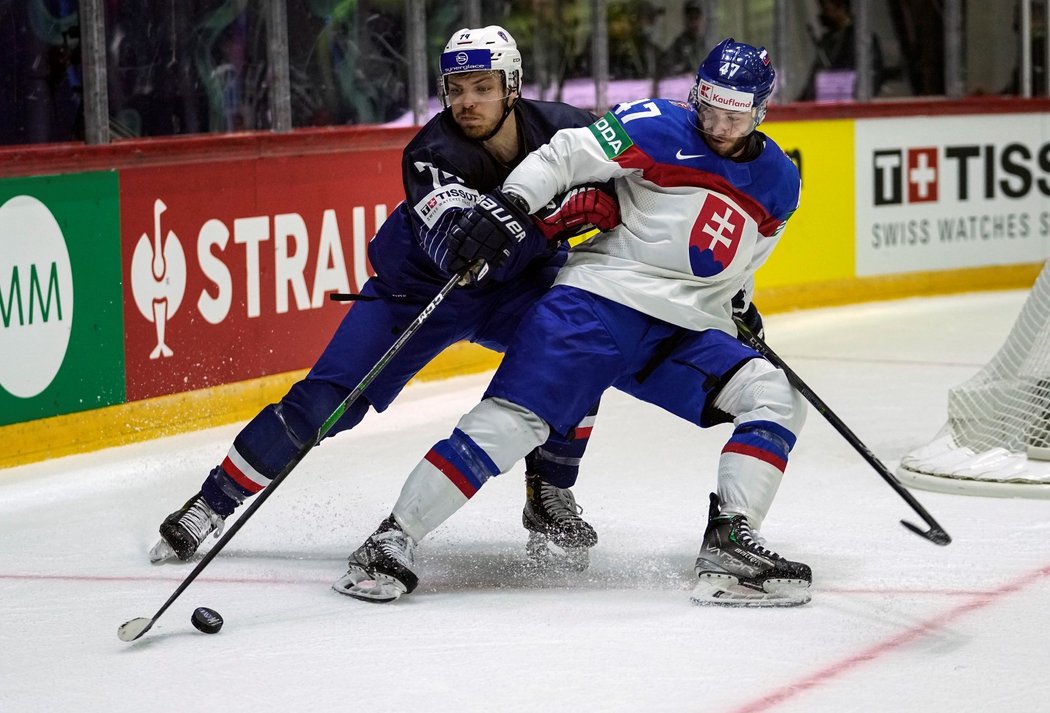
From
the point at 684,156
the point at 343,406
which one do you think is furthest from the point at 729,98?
the point at 343,406

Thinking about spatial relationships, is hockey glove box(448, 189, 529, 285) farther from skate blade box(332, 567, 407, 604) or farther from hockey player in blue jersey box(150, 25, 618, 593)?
skate blade box(332, 567, 407, 604)

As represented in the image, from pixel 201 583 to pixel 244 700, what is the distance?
2.74 feet

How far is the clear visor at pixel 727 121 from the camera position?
340 centimetres

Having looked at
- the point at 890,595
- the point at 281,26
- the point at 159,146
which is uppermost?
the point at 281,26

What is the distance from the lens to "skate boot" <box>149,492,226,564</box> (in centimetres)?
376

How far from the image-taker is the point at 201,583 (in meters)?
3.59

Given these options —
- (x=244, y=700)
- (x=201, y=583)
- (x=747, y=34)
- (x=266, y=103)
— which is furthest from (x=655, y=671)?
(x=747, y=34)

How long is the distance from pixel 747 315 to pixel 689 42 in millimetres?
4654

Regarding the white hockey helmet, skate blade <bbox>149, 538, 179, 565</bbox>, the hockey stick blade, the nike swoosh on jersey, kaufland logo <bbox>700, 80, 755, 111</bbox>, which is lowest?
skate blade <bbox>149, 538, 179, 565</bbox>

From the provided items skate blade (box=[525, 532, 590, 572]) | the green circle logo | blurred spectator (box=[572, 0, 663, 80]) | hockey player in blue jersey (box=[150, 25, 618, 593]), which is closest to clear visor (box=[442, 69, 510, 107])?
hockey player in blue jersey (box=[150, 25, 618, 593])

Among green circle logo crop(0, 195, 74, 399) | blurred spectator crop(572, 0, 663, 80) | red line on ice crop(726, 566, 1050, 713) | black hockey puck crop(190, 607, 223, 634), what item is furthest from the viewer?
blurred spectator crop(572, 0, 663, 80)

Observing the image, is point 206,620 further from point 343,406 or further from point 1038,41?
point 1038,41

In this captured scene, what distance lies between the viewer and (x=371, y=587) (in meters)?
3.39

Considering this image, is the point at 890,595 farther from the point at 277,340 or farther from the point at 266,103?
the point at 266,103
